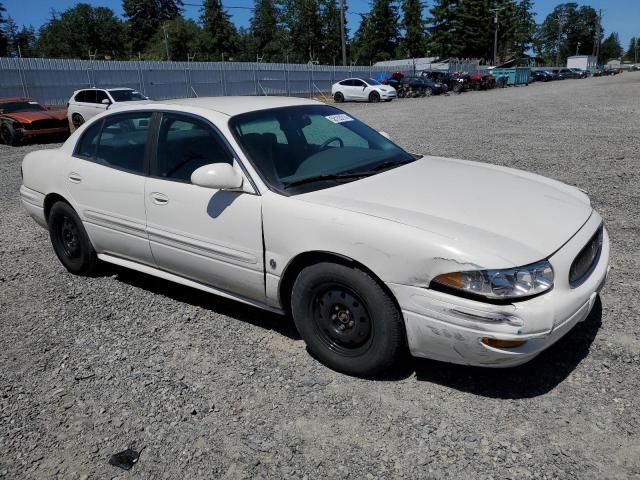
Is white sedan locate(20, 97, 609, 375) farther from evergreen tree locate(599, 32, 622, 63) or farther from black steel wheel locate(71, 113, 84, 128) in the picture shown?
evergreen tree locate(599, 32, 622, 63)

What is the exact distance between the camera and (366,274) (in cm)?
285

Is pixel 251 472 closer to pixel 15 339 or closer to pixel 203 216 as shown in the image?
pixel 203 216

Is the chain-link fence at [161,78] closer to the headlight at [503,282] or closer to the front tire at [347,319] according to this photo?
the front tire at [347,319]

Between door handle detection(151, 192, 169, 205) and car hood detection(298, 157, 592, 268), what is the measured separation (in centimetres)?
107

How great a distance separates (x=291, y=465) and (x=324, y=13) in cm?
9020

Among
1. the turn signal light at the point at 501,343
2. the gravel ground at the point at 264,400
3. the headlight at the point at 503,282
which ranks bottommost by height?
the gravel ground at the point at 264,400

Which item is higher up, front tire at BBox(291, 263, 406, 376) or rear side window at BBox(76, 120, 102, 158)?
rear side window at BBox(76, 120, 102, 158)

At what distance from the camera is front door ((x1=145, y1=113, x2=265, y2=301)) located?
3311 millimetres

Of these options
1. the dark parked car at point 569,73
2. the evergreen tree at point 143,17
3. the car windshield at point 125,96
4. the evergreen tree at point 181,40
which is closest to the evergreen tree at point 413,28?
the dark parked car at point 569,73

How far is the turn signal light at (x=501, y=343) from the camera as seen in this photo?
100 inches

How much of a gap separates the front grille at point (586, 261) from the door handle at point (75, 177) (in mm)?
3603

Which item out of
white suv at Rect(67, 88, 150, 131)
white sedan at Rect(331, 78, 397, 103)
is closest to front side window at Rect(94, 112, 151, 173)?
white suv at Rect(67, 88, 150, 131)

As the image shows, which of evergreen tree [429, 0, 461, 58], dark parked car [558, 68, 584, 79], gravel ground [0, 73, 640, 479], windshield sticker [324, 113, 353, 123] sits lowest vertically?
dark parked car [558, 68, 584, 79]

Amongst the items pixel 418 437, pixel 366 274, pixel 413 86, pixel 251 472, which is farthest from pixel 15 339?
pixel 413 86
